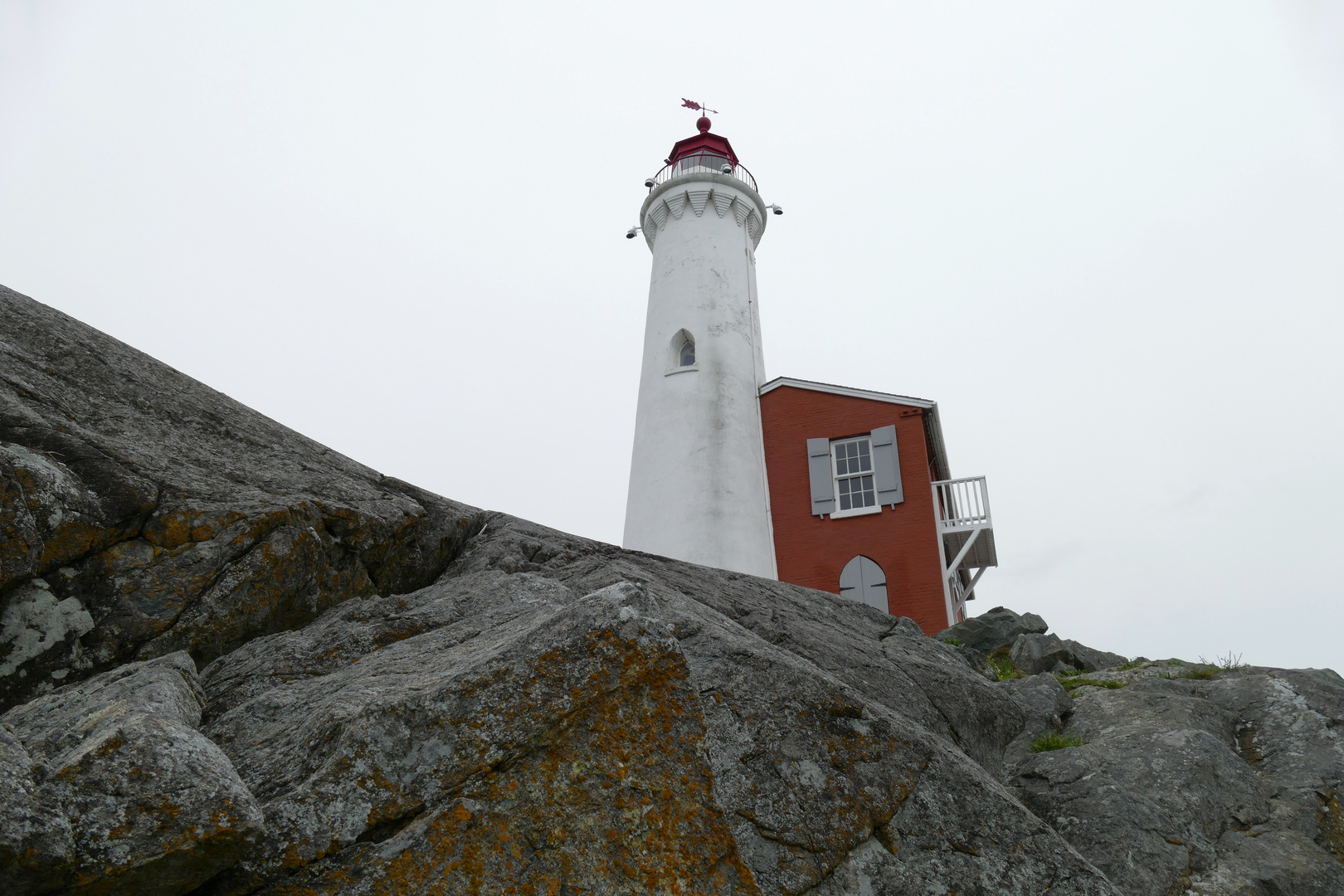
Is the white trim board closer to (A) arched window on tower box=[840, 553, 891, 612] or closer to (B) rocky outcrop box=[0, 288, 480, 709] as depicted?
(A) arched window on tower box=[840, 553, 891, 612]

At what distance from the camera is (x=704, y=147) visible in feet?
93.0

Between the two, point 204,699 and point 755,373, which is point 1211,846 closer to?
point 204,699

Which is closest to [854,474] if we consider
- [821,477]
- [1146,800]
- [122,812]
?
[821,477]

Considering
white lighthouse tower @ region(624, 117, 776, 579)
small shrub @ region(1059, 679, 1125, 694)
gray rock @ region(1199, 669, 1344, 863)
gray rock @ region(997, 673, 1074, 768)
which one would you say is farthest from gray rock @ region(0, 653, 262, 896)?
white lighthouse tower @ region(624, 117, 776, 579)

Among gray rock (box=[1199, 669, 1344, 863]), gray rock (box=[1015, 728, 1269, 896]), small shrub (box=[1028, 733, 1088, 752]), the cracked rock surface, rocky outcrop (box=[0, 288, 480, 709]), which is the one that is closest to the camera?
the cracked rock surface

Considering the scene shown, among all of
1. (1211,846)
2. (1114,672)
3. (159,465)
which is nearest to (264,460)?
(159,465)

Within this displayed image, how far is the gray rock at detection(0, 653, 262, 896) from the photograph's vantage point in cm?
245

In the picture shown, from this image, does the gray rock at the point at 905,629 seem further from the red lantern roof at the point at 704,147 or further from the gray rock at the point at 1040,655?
the red lantern roof at the point at 704,147

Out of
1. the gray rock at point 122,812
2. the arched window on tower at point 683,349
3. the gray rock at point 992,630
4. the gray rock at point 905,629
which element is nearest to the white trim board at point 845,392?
the arched window on tower at point 683,349

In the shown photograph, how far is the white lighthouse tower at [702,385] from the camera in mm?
20750

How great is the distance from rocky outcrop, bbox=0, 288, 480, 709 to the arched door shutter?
15053 millimetres

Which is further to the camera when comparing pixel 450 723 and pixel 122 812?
pixel 450 723

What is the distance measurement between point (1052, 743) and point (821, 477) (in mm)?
13823

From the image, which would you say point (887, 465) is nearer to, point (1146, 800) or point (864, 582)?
point (864, 582)
